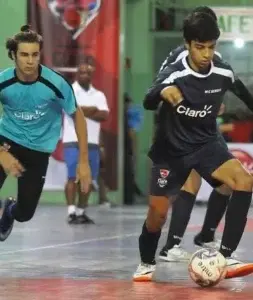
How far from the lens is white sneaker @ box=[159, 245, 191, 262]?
9234 mm

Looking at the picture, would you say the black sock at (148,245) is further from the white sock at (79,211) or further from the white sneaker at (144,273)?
the white sock at (79,211)

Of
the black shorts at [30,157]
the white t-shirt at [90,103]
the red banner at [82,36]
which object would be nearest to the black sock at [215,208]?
the black shorts at [30,157]

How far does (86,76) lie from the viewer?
1415cm

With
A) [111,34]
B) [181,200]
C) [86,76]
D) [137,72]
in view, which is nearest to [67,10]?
[111,34]

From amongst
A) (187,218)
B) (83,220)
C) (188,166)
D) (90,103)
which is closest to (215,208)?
(187,218)

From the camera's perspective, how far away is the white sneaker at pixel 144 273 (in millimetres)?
7855

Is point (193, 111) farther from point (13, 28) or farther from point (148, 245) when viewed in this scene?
point (13, 28)

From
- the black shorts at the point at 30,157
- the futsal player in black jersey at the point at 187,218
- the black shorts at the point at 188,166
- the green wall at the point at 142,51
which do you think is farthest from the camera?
the green wall at the point at 142,51

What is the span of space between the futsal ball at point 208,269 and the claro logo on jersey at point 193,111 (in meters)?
1.01

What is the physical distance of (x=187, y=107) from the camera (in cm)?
766

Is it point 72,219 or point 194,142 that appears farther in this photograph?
point 72,219

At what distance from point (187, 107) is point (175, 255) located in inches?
80.2

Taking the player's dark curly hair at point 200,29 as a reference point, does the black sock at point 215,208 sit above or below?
below

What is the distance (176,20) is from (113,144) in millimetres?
2613
